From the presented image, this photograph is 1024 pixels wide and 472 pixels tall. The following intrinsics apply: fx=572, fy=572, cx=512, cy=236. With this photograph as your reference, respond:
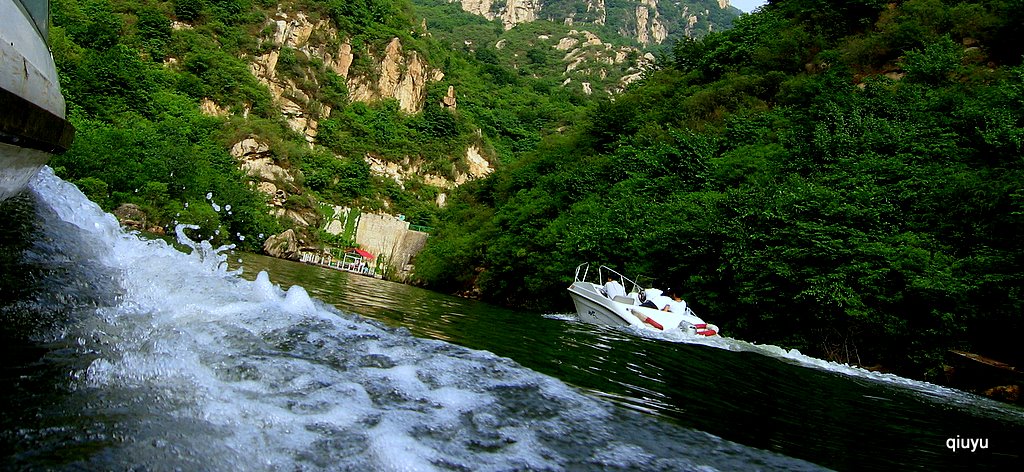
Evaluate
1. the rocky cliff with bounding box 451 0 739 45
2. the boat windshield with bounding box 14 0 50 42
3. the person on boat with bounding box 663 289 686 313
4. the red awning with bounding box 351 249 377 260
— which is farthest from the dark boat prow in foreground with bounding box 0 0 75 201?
the rocky cliff with bounding box 451 0 739 45

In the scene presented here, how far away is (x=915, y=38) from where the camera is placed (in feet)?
77.1

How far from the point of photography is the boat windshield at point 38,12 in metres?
3.81

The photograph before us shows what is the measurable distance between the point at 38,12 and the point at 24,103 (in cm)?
194

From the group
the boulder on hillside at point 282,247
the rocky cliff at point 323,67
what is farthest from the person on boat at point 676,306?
the rocky cliff at point 323,67

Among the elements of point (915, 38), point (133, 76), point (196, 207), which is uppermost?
point (915, 38)

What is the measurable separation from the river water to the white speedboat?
6.60 metres

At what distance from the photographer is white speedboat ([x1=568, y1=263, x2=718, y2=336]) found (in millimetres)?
15000

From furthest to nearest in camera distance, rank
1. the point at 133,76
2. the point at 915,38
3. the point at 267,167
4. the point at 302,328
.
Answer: the point at 267,167 < the point at 133,76 < the point at 915,38 < the point at 302,328

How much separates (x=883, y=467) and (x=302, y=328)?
17.7 ft

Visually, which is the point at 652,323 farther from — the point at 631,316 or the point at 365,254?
the point at 365,254

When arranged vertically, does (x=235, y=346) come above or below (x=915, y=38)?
below

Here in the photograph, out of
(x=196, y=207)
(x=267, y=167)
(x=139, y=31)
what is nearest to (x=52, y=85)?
(x=196, y=207)

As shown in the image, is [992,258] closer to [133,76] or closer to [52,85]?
[52,85]

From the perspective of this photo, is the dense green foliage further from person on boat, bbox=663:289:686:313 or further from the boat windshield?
the boat windshield
